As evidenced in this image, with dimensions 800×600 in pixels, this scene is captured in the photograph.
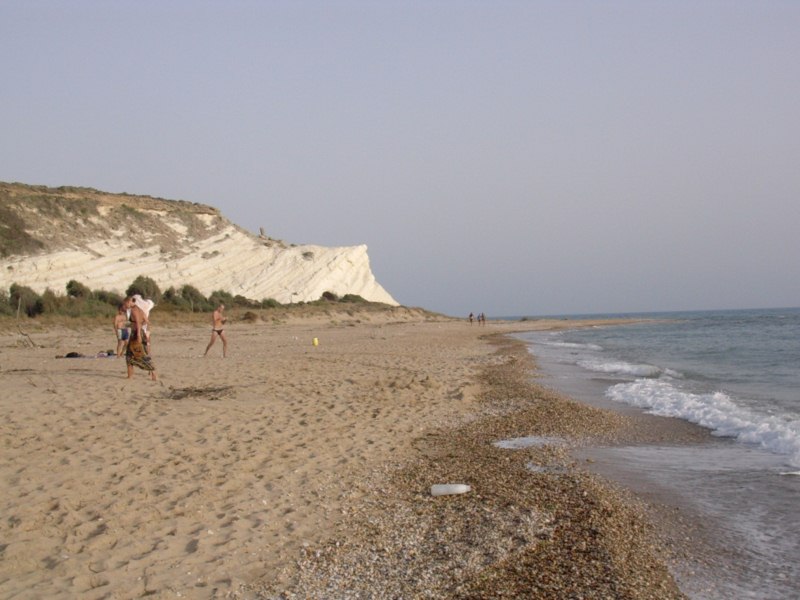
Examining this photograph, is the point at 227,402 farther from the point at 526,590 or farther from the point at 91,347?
the point at 91,347

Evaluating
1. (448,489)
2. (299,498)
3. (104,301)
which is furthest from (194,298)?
(448,489)

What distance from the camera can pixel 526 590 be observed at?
160 inches

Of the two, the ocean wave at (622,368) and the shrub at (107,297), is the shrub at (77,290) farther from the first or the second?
the ocean wave at (622,368)

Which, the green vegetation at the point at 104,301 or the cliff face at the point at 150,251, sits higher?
the cliff face at the point at 150,251

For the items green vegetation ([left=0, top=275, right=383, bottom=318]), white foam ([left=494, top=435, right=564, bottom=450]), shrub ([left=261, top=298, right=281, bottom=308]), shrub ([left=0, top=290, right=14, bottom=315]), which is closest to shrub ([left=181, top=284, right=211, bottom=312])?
green vegetation ([left=0, top=275, right=383, bottom=318])

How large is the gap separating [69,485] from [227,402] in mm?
4042

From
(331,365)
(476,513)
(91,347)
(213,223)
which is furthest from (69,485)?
(213,223)

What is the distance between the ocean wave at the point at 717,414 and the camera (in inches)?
333

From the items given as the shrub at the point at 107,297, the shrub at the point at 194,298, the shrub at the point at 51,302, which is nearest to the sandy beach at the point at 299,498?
the shrub at the point at 51,302

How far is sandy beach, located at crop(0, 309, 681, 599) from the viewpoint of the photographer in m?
4.27

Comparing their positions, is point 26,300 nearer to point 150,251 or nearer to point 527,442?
Answer: point 150,251

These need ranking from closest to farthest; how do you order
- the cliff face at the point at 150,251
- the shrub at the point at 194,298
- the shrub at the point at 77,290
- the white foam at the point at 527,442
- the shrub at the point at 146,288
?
the white foam at the point at 527,442
the shrub at the point at 77,290
the cliff face at the point at 150,251
the shrub at the point at 146,288
the shrub at the point at 194,298

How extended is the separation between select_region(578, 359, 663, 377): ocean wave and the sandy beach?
281 inches

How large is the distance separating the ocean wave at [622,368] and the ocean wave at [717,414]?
9.53ft
